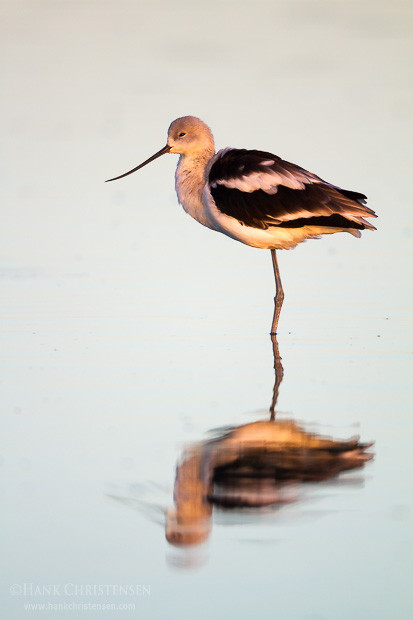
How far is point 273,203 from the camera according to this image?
9523mm

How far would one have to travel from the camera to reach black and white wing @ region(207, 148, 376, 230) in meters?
9.36

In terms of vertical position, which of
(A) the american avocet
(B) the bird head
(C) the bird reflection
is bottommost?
(C) the bird reflection

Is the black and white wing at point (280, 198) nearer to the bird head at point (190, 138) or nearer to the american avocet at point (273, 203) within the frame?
the american avocet at point (273, 203)

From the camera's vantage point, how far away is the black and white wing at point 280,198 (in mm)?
9359

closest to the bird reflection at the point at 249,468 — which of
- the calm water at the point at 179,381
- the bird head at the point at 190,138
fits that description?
the calm water at the point at 179,381

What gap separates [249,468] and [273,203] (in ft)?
14.5

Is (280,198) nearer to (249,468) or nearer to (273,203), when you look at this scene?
(273,203)

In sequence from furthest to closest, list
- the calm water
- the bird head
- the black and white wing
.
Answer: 1. the bird head
2. the black and white wing
3. the calm water

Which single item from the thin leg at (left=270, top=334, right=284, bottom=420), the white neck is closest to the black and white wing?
the white neck

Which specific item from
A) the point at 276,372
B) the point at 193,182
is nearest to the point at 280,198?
the point at 193,182

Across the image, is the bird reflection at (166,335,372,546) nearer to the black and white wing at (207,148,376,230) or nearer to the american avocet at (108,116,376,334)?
the american avocet at (108,116,376,334)

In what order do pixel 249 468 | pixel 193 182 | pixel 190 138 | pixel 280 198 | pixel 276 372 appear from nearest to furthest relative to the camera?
pixel 249 468 → pixel 276 372 → pixel 280 198 → pixel 193 182 → pixel 190 138

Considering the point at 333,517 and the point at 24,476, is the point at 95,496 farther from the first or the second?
the point at 333,517

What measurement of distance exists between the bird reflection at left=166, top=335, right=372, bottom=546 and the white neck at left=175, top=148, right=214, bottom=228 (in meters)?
4.05
